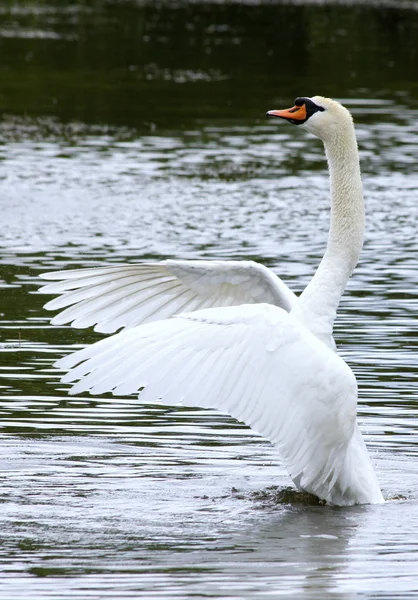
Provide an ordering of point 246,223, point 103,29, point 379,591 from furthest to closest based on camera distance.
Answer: point 103,29, point 246,223, point 379,591

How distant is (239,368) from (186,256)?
872 centimetres

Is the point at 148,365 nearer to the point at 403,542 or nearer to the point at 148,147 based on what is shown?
the point at 403,542

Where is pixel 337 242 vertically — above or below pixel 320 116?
below

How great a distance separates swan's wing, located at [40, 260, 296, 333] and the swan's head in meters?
0.93

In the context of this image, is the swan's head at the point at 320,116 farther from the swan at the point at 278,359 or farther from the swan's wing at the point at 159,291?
the swan's wing at the point at 159,291

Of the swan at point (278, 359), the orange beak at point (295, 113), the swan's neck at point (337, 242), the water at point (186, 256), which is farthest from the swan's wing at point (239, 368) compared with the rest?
the orange beak at point (295, 113)

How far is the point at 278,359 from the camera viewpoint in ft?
27.1

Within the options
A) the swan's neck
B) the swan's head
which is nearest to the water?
the swan's neck

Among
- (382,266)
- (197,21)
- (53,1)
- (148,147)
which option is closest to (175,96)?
(148,147)

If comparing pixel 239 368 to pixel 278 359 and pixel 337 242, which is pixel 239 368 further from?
pixel 337 242

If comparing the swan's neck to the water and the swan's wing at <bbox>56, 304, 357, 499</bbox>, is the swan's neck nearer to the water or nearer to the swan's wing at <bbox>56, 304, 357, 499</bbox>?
the swan's wing at <bbox>56, 304, 357, 499</bbox>

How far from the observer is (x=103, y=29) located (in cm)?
5100

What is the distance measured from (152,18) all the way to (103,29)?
6.62 metres

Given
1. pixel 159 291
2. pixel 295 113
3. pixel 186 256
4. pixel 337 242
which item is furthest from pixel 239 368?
pixel 186 256
